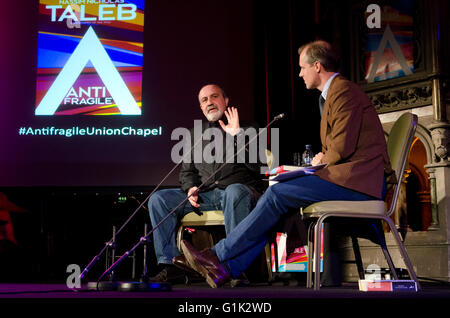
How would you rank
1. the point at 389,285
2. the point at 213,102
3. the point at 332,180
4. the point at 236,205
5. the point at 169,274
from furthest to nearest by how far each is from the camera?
the point at 213,102 < the point at 169,274 < the point at 236,205 < the point at 332,180 < the point at 389,285

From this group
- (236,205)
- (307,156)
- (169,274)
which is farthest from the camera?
(307,156)

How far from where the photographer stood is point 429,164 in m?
3.92

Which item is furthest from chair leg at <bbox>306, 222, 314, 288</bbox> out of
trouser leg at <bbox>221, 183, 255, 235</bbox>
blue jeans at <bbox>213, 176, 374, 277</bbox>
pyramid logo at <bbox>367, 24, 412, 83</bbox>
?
pyramid logo at <bbox>367, 24, 412, 83</bbox>

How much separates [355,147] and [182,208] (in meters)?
1.32

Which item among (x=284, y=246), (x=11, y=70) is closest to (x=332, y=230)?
(x=284, y=246)

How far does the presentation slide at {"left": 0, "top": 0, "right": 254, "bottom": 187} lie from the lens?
5012 mm

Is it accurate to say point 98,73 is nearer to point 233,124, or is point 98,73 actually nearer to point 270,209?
point 233,124

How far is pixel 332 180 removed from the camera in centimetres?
225

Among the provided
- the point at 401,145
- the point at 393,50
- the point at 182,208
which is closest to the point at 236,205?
the point at 182,208

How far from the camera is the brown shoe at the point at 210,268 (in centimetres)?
232

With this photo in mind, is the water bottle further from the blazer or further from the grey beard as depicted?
the blazer
